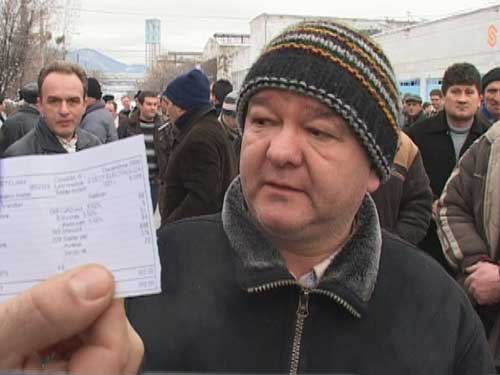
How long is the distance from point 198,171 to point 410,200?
1419mm

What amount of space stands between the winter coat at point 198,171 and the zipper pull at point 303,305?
298 centimetres

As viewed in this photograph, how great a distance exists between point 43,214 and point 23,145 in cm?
283

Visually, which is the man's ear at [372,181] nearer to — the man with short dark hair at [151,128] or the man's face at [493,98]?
the man's face at [493,98]

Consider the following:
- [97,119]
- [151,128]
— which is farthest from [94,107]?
[151,128]

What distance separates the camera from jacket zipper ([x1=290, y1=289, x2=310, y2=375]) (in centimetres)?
134

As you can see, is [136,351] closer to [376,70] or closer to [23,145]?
[376,70]

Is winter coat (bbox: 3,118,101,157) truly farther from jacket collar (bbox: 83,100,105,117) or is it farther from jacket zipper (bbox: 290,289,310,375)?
jacket collar (bbox: 83,100,105,117)

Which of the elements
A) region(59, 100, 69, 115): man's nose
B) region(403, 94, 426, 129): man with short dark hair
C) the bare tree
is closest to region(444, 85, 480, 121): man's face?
region(59, 100, 69, 115): man's nose

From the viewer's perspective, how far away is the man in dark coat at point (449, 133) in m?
4.63

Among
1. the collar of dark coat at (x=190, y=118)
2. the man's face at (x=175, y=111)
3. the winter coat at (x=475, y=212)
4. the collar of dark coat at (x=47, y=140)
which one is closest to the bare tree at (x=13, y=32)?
the man's face at (x=175, y=111)

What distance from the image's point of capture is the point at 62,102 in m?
3.71

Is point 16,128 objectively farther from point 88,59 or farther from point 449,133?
point 88,59

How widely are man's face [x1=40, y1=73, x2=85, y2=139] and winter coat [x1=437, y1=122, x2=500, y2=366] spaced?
2.06 meters

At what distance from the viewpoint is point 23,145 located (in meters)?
3.59
